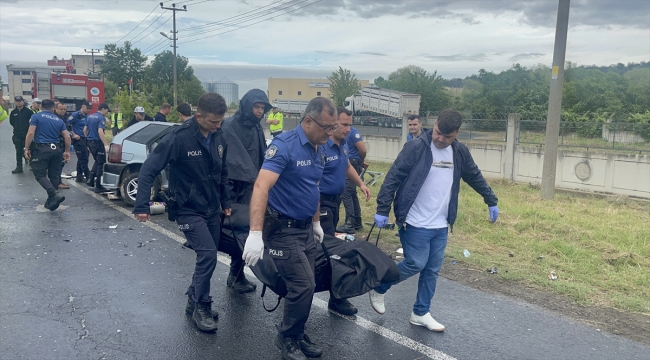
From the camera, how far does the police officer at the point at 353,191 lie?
831 centimetres

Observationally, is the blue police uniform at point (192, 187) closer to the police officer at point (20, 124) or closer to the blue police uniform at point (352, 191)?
the blue police uniform at point (352, 191)

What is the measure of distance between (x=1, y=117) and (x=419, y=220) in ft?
31.5

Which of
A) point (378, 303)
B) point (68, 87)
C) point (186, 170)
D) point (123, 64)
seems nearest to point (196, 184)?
point (186, 170)

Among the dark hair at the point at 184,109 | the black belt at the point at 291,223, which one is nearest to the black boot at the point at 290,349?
the black belt at the point at 291,223

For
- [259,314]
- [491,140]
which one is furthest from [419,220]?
[491,140]

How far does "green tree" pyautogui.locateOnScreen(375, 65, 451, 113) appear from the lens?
5225 cm

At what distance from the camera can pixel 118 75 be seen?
215ft

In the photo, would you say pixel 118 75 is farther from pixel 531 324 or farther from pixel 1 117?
pixel 531 324

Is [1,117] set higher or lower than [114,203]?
higher

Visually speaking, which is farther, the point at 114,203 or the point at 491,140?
the point at 491,140

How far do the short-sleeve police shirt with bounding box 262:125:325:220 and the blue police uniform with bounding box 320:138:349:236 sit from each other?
1206mm

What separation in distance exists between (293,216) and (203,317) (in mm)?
1327

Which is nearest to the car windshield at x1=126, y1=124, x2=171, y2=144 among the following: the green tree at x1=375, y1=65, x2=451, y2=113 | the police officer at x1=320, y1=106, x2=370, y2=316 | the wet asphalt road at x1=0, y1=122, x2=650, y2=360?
the wet asphalt road at x1=0, y1=122, x2=650, y2=360

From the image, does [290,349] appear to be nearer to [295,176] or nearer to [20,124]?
[295,176]
